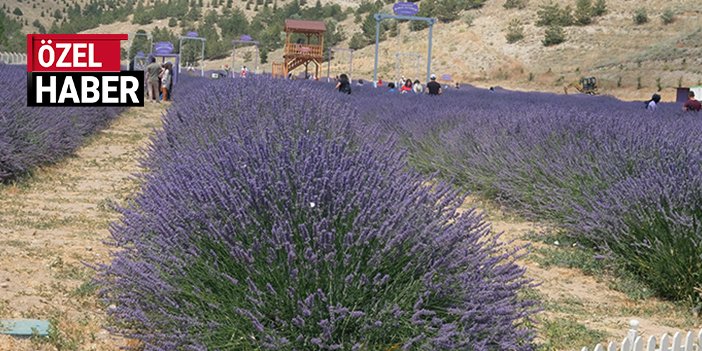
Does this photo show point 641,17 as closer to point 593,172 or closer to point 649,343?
point 593,172

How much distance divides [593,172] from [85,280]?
4.18 meters

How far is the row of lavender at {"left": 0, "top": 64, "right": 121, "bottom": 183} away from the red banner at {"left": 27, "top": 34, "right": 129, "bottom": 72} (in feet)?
1.45

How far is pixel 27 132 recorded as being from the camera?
9.99 metres

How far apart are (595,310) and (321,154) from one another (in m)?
2.63

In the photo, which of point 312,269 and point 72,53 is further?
point 72,53

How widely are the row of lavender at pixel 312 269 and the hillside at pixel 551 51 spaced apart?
38749 millimetres

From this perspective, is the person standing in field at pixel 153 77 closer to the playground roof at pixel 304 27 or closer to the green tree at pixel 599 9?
the playground roof at pixel 304 27

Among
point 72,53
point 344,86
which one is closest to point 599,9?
point 344,86

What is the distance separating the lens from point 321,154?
13.0 feet

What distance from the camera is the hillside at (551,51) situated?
45.7 m

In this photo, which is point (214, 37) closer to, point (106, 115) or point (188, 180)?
point (106, 115)

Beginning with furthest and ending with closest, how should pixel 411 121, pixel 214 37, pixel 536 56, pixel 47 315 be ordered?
pixel 214 37 < pixel 536 56 < pixel 411 121 < pixel 47 315

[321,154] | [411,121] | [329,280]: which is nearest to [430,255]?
[329,280]

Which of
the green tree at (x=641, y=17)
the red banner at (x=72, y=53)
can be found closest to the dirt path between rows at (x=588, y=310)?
the red banner at (x=72, y=53)
